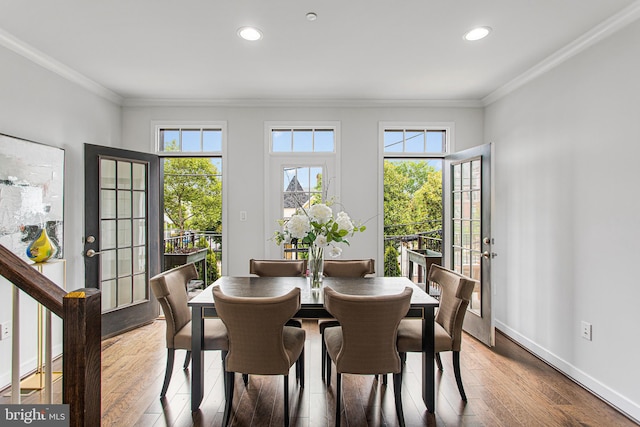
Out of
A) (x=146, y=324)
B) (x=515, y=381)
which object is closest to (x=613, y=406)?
(x=515, y=381)

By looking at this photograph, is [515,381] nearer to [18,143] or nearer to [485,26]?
[485,26]

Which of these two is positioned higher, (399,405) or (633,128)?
(633,128)

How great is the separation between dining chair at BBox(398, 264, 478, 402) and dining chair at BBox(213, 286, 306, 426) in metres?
0.79

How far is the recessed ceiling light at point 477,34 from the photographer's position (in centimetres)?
246

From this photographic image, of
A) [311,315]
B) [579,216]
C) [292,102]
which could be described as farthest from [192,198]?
[579,216]

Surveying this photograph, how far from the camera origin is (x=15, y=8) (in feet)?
7.23

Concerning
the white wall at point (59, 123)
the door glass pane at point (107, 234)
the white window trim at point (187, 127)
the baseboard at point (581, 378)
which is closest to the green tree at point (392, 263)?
the baseboard at point (581, 378)

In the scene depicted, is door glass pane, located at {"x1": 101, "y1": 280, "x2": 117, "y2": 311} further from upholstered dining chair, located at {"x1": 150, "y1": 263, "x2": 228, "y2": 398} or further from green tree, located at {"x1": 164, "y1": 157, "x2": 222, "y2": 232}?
green tree, located at {"x1": 164, "y1": 157, "x2": 222, "y2": 232}

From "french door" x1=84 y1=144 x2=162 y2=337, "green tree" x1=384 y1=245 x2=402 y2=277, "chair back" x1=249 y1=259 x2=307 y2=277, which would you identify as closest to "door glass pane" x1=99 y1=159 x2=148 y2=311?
"french door" x1=84 y1=144 x2=162 y2=337

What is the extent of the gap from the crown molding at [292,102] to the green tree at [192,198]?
11.5 feet

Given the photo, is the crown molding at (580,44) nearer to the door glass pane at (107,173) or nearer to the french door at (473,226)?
the french door at (473,226)

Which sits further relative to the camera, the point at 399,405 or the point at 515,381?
the point at 515,381

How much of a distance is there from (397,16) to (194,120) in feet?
8.86

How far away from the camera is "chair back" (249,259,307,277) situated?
9.96 feet
